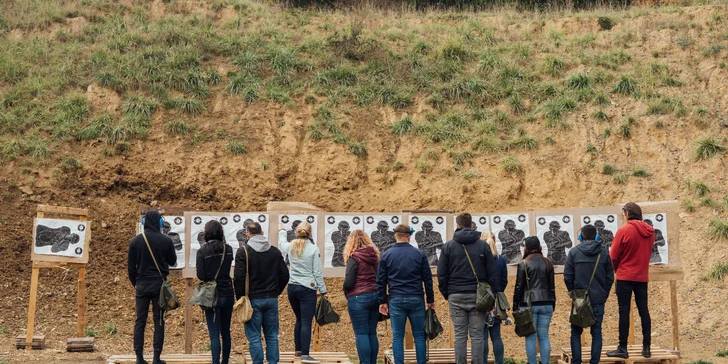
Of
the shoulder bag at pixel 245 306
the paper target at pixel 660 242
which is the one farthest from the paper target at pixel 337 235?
the paper target at pixel 660 242

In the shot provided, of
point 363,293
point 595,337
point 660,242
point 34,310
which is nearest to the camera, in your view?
point 363,293

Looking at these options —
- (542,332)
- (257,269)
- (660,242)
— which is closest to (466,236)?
(542,332)

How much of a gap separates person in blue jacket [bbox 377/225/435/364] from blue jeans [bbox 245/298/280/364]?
1.36 m

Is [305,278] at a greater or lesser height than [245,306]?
greater

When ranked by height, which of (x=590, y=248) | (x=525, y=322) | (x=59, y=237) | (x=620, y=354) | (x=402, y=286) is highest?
(x=59, y=237)

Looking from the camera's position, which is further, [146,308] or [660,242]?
[660,242]

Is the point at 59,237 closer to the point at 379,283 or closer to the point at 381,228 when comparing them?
the point at 381,228

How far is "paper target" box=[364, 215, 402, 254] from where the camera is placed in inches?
533

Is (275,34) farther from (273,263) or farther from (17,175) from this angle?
(273,263)

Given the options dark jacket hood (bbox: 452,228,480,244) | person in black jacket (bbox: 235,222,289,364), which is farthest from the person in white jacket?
dark jacket hood (bbox: 452,228,480,244)

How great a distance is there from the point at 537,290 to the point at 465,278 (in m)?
1.12

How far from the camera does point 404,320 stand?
33.3 ft

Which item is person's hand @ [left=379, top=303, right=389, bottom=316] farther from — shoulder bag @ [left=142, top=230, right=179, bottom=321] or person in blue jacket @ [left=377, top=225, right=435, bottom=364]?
shoulder bag @ [left=142, top=230, right=179, bottom=321]

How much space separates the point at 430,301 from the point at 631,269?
305 centimetres
